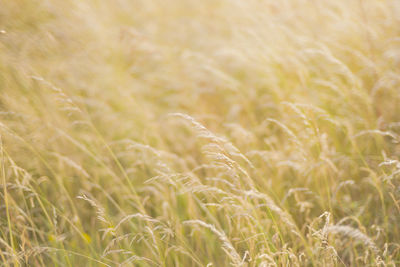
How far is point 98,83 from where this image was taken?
9.52ft

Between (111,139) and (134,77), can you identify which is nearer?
(111,139)

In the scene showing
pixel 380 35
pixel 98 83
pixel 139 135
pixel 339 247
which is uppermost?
pixel 380 35

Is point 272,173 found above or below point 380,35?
below

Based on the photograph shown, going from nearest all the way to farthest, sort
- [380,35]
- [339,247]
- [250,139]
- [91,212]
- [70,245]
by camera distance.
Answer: [339,247] < [70,245] < [91,212] < [250,139] < [380,35]

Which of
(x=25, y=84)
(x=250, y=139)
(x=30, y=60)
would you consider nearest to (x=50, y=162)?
(x=25, y=84)

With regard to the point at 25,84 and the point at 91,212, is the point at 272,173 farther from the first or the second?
the point at 25,84

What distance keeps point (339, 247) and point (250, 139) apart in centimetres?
91

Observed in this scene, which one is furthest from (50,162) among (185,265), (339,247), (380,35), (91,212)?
(380,35)

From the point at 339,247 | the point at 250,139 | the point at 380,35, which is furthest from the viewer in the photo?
the point at 380,35

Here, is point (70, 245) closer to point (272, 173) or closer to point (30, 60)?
point (272, 173)

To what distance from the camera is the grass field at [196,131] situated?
5.51ft

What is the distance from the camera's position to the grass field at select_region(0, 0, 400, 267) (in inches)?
66.1

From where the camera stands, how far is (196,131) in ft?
7.87

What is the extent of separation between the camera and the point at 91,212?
2.11 metres
